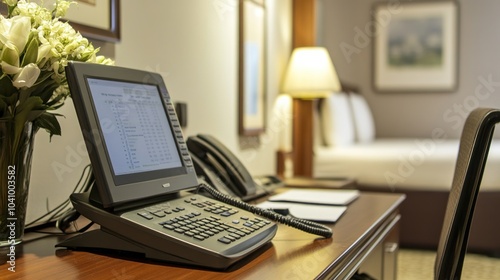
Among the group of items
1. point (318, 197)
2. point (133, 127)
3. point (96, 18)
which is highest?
point (96, 18)

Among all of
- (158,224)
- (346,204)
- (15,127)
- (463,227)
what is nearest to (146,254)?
(158,224)

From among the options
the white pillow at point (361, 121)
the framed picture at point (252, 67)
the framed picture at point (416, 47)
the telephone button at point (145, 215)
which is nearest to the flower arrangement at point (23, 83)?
the telephone button at point (145, 215)

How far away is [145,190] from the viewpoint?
85cm

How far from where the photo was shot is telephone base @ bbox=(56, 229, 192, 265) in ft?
2.52

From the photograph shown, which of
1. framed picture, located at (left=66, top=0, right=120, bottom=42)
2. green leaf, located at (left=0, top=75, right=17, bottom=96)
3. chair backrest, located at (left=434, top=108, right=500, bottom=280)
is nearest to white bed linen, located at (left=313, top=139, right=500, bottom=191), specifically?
framed picture, located at (left=66, top=0, right=120, bottom=42)

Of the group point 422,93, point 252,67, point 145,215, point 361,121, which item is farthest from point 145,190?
point 422,93

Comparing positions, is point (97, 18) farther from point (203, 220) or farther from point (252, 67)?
point (252, 67)

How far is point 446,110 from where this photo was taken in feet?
14.5

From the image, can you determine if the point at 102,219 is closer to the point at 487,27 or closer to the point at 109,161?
the point at 109,161

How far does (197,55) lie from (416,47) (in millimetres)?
3212

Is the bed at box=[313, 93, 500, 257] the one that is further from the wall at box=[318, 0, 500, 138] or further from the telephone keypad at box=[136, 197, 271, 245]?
the telephone keypad at box=[136, 197, 271, 245]

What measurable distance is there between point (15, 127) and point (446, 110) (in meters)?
4.12

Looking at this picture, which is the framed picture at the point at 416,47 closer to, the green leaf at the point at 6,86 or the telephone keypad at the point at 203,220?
the telephone keypad at the point at 203,220

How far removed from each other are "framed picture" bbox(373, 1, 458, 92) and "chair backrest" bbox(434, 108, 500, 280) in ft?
12.1
